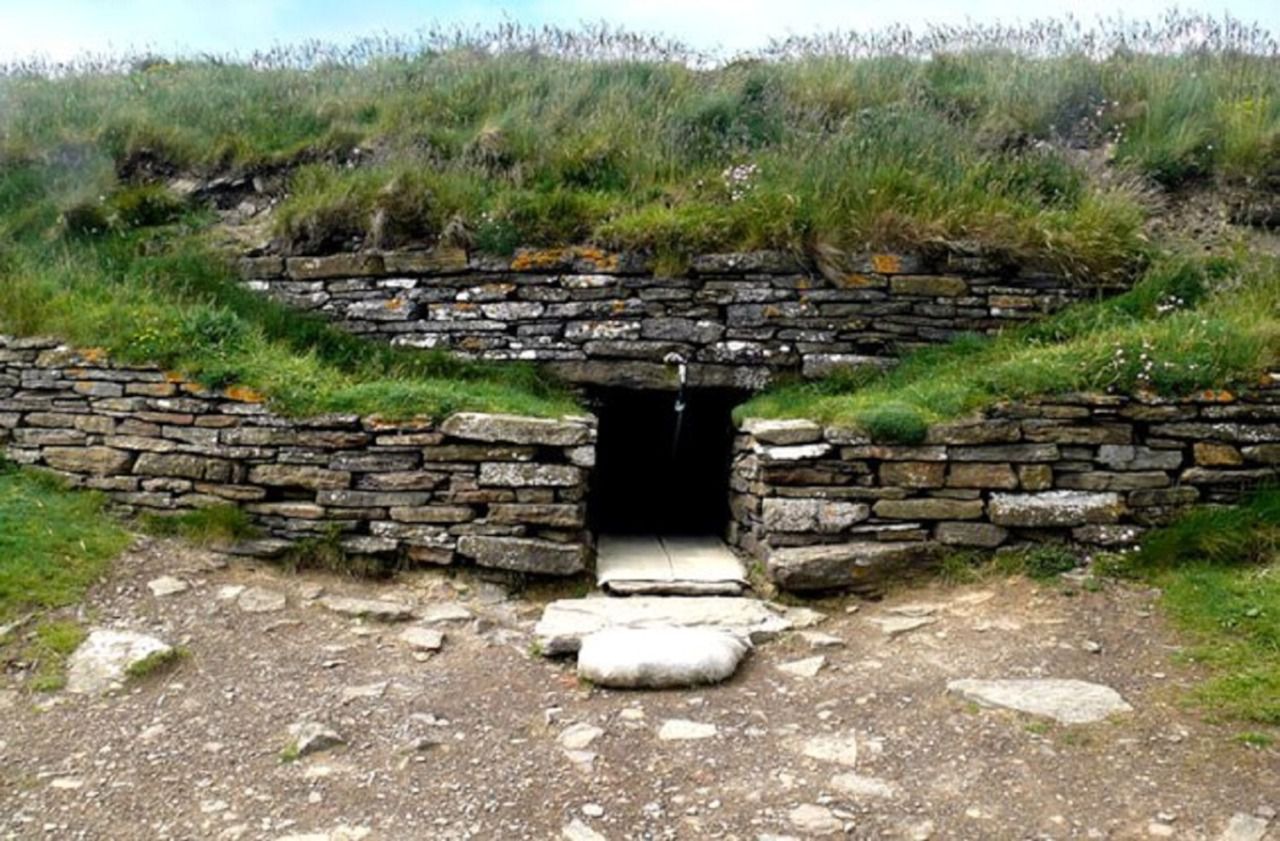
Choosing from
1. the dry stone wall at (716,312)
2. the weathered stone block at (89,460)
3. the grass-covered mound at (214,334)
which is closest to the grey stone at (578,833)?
the grass-covered mound at (214,334)

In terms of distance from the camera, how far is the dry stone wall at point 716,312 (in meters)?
6.86

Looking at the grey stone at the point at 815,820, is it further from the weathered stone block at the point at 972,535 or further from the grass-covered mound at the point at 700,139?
the grass-covered mound at the point at 700,139

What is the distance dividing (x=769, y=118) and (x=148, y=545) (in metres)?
6.10

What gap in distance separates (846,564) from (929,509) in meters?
0.56

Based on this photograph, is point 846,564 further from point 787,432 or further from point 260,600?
point 260,600

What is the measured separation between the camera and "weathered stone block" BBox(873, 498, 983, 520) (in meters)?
5.61

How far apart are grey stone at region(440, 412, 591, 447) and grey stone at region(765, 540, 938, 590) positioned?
136 cm

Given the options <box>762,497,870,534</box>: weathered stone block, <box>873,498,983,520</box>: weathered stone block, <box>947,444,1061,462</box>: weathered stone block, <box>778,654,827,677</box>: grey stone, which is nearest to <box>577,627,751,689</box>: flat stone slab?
<box>778,654,827,677</box>: grey stone

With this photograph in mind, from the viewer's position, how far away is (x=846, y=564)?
5.55 metres

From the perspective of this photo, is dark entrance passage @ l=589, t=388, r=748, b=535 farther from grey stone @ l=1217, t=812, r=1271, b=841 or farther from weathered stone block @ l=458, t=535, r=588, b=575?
grey stone @ l=1217, t=812, r=1271, b=841

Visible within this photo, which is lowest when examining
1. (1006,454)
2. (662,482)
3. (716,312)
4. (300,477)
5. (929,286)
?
(662,482)

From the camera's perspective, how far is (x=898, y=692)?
433 centimetres

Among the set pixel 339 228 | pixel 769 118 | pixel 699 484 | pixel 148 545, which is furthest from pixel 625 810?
pixel 769 118

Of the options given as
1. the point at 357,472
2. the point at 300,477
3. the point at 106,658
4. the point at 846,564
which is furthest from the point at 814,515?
the point at 106,658
